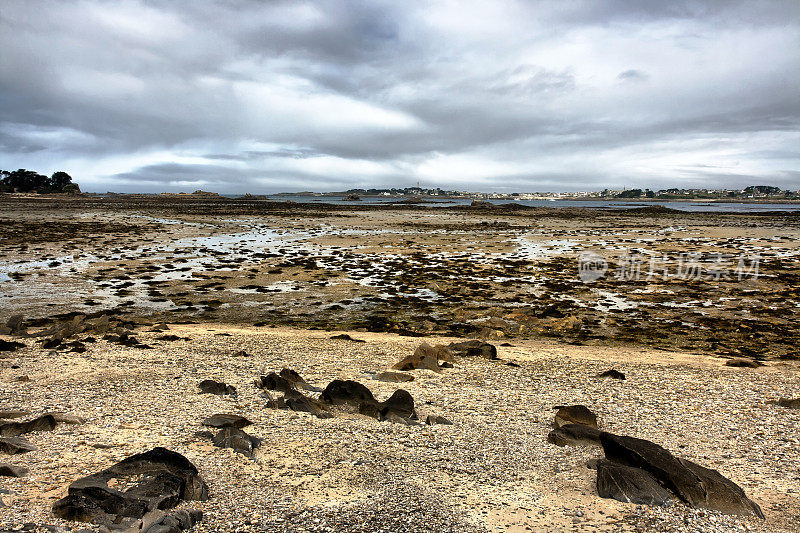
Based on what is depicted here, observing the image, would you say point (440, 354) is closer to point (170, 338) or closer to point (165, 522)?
point (170, 338)

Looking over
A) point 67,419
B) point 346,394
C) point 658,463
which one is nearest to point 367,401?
point 346,394

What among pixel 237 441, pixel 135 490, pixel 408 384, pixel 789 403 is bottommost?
pixel 408 384

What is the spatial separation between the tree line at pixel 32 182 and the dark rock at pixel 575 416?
13482 centimetres

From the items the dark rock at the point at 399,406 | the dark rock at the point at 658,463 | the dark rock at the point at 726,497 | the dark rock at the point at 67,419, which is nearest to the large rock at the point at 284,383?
the dark rock at the point at 399,406

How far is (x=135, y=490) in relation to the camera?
172 inches

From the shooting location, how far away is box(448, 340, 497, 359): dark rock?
372 inches

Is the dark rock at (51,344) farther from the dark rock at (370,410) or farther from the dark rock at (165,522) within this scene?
the dark rock at (165,522)

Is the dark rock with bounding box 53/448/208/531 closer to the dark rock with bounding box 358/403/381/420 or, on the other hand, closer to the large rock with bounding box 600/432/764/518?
the dark rock with bounding box 358/403/381/420

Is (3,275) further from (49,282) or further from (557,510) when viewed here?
(557,510)

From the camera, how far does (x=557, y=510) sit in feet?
15.0

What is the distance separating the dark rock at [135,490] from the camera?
13.5 ft

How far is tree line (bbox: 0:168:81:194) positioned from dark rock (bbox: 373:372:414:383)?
131883 millimetres

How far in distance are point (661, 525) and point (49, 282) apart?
1924 cm

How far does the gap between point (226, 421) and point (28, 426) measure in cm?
225
